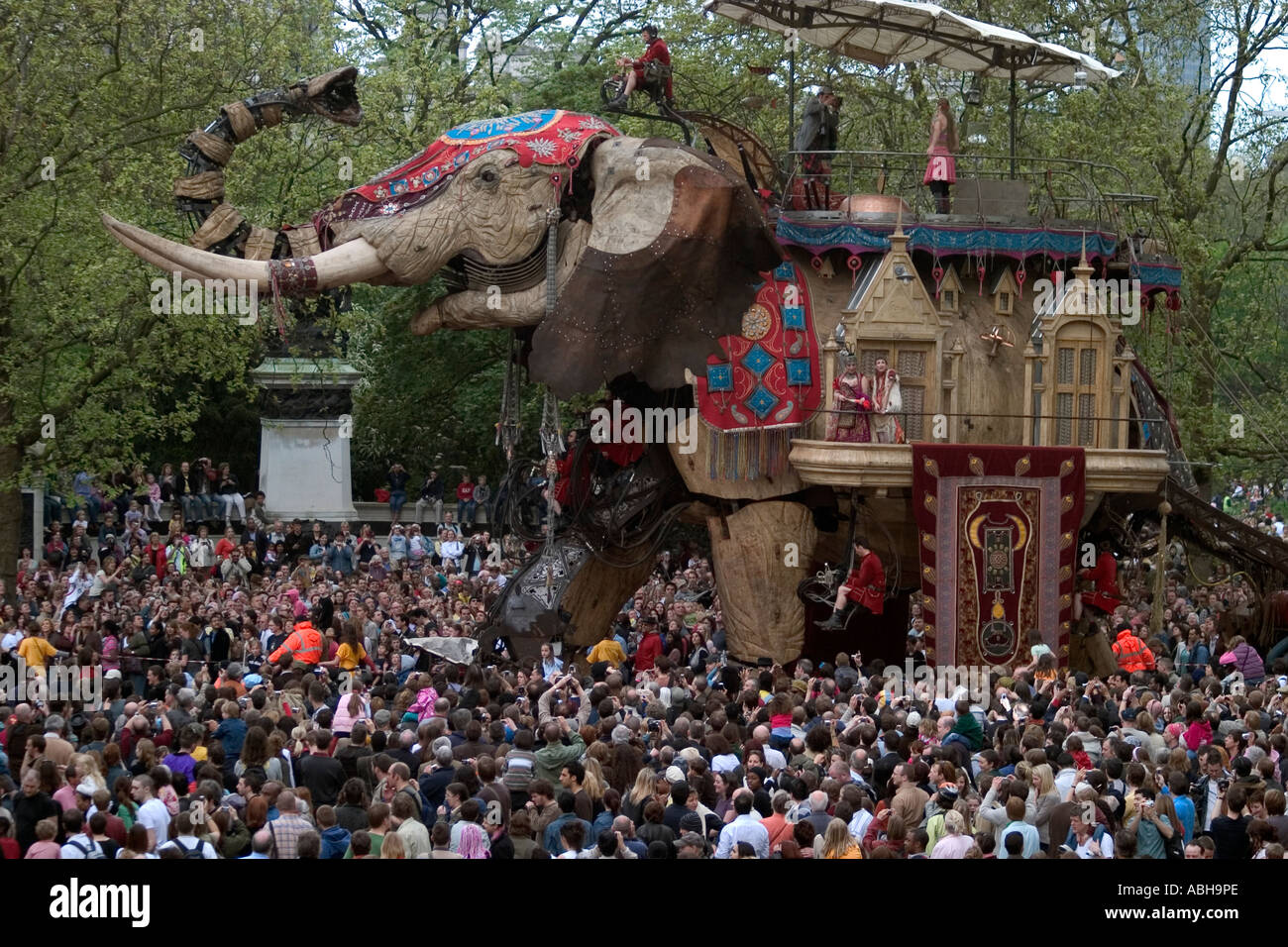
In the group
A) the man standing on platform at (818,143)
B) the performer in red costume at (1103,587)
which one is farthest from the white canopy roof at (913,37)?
the performer in red costume at (1103,587)

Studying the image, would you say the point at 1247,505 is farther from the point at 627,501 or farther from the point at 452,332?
the point at 627,501

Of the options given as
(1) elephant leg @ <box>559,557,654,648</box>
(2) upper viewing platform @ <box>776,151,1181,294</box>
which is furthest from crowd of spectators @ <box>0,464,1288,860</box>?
(2) upper viewing platform @ <box>776,151,1181,294</box>

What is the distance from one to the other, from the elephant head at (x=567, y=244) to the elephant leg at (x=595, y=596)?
2524mm

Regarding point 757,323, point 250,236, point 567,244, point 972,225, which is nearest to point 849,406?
point 757,323

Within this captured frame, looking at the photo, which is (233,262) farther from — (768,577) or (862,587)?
(862,587)

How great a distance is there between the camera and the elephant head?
19.5 meters

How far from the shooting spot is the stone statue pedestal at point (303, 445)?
3528cm

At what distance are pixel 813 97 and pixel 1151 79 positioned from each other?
41.3ft

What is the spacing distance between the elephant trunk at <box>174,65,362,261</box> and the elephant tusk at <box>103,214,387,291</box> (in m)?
0.32

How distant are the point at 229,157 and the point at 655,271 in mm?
4127

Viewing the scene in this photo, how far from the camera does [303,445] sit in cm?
3572

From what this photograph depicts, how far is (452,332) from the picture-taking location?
3594 cm

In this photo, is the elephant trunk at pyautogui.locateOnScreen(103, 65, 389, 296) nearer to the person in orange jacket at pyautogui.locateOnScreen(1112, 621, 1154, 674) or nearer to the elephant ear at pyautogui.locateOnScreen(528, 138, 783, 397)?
the elephant ear at pyautogui.locateOnScreen(528, 138, 783, 397)
